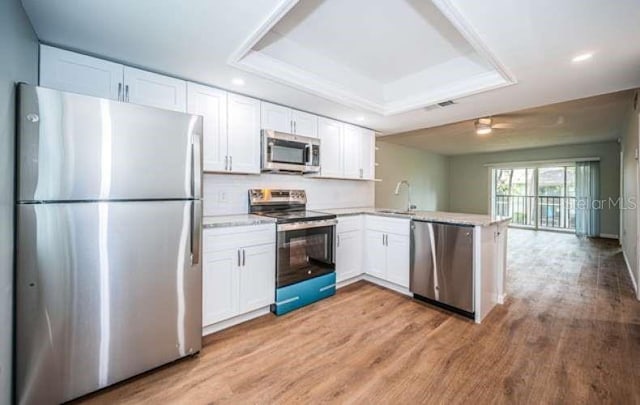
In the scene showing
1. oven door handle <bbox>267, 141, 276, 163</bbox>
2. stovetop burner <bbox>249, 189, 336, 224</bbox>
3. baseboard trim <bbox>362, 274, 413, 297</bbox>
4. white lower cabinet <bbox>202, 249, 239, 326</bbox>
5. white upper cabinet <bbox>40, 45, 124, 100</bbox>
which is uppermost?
white upper cabinet <bbox>40, 45, 124, 100</bbox>

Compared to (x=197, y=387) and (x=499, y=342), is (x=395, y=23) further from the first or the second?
(x=197, y=387)

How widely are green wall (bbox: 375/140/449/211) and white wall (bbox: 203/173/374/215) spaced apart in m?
2.16

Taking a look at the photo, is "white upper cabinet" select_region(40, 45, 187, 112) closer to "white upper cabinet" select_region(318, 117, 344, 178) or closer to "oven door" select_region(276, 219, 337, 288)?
"oven door" select_region(276, 219, 337, 288)

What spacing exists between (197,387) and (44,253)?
1162mm

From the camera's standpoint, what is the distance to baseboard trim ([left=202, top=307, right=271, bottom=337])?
7.88 ft

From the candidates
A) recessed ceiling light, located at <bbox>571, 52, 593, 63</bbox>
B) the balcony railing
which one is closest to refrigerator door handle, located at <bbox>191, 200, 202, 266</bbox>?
recessed ceiling light, located at <bbox>571, 52, 593, 63</bbox>

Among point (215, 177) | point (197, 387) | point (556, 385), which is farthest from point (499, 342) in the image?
point (215, 177)

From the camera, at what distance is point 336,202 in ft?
13.9

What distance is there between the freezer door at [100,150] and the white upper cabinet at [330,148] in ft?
6.38

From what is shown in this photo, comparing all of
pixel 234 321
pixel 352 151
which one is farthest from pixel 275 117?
pixel 234 321

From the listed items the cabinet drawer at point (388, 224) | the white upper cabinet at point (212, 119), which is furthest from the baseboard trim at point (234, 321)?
the cabinet drawer at point (388, 224)

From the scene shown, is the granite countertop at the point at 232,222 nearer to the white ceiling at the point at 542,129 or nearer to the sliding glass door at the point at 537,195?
the white ceiling at the point at 542,129

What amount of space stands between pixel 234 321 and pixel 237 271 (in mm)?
489

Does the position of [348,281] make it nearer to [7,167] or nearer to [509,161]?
[7,167]
